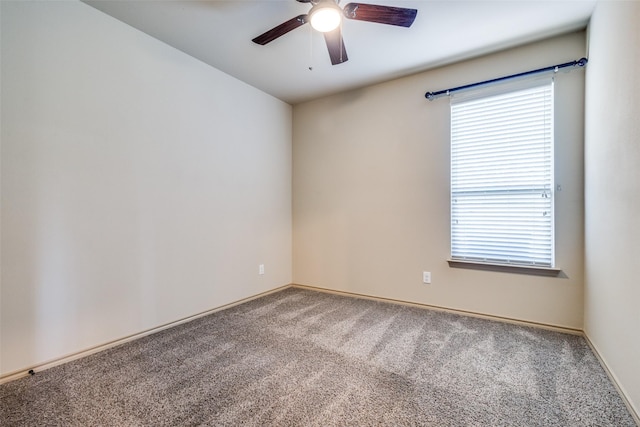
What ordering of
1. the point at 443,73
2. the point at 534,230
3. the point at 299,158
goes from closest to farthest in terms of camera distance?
the point at 534,230 < the point at 443,73 < the point at 299,158

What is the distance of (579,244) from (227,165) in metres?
3.29

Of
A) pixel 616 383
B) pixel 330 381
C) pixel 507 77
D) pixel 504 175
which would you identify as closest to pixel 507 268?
pixel 504 175

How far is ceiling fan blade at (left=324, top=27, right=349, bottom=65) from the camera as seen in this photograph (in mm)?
1870

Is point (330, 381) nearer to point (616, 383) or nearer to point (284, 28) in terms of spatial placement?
point (616, 383)

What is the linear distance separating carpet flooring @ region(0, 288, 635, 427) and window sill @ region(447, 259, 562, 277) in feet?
1.57

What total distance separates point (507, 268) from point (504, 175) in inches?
33.3

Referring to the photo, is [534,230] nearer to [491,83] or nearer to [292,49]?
[491,83]

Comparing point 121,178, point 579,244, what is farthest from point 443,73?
point 121,178

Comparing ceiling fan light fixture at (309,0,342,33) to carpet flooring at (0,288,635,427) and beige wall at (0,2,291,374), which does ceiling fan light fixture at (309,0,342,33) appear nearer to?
beige wall at (0,2,291,374)

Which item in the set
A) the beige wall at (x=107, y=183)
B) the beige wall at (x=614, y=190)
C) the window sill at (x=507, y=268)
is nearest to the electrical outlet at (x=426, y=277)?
the window sill at (x=507, y=268)

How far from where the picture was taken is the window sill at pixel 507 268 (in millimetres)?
2404

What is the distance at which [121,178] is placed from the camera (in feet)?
7.30

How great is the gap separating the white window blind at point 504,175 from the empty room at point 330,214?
2 centimetres

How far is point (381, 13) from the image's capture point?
1701mm
